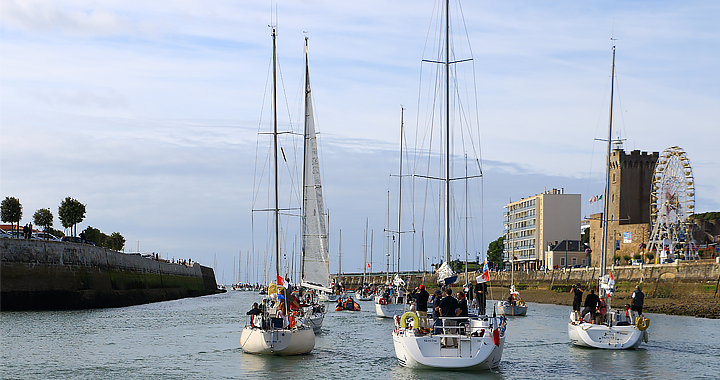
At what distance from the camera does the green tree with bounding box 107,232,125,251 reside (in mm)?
114794

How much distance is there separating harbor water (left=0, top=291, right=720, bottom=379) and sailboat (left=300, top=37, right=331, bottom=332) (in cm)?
308

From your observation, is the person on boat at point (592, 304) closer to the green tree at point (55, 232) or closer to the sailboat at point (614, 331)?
the sailboat at point (614, 331)

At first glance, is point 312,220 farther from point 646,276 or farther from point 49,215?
point 49,215

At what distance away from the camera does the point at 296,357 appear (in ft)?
91.3

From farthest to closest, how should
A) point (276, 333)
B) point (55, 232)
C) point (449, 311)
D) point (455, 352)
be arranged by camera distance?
point (55, 232) → point (276, 333) → point (449, 311) → point (455, 352)

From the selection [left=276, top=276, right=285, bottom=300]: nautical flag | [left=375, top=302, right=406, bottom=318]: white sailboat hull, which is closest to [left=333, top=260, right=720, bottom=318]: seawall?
[left=375, top=302, right=406, bottom=318]: white sailboat hull

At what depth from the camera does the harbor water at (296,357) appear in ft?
80.9

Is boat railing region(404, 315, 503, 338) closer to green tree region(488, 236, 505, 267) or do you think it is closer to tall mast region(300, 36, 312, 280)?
tall mast region(300, 36, 312, 280)

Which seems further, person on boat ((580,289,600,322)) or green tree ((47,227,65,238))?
green tree ((47,227,65,238))

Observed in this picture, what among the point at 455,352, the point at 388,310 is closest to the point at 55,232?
the point at 388,310

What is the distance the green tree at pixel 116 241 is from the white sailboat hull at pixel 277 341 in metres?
91.2

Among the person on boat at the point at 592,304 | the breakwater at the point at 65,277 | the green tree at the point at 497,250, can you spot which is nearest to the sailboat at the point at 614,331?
the person on boat at the point at 592,304

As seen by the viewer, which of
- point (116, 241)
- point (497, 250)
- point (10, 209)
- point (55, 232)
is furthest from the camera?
point (497, 250)

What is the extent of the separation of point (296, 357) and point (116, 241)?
317 feet
